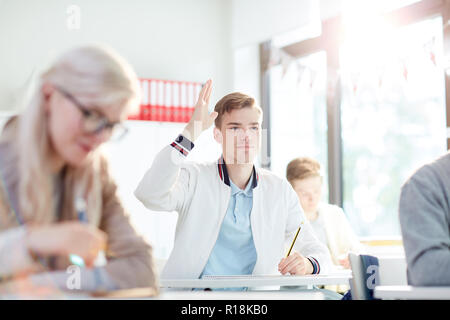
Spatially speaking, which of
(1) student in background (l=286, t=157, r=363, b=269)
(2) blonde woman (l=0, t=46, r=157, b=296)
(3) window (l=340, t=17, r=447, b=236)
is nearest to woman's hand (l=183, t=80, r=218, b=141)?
(2) blonde woman (l=0, t=46, r=157, b=296)

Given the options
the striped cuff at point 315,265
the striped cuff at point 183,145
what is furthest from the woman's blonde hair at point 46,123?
the striped cuff at point 315,265

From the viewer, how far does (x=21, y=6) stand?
1.63 meters

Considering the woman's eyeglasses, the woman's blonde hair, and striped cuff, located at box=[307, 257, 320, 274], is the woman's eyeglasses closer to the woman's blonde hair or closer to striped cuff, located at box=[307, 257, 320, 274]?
the woman's blonde hair

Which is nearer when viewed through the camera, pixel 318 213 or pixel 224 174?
pixel 224 174

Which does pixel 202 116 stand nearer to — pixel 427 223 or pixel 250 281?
pixel 250 281

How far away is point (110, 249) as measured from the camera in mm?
920

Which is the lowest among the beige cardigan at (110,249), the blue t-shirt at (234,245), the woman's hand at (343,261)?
the woman's hand at (343,261)

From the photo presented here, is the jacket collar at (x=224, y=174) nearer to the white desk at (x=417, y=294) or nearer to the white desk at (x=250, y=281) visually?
the white desk at (x=250, y=281)

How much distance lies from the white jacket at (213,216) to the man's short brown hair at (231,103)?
26 centimetres

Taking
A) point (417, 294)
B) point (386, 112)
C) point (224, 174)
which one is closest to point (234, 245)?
point (224, 174)

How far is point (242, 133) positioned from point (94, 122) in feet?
2.86

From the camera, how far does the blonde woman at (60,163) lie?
0.85 metres
